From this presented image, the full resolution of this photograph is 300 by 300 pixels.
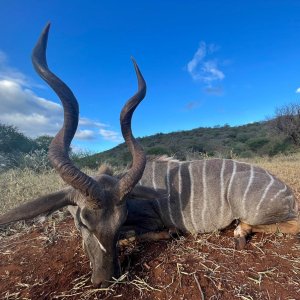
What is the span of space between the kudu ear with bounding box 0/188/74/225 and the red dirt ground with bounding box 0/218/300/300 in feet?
2.00

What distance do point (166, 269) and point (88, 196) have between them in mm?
1000

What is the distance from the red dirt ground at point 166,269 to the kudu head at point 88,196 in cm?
28

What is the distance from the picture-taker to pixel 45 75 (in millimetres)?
2996

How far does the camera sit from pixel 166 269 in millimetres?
2945

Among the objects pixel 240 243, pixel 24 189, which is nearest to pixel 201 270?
pixel 240 243

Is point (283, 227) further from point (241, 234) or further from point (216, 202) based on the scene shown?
point (216, 202)

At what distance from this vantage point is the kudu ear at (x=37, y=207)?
2.66 m

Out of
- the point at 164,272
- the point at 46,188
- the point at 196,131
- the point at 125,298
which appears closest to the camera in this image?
the point at 125,298

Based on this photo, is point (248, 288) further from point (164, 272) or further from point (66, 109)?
point (66, 109)

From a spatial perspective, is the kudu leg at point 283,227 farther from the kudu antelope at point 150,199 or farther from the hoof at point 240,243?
the hoof at point 240,243

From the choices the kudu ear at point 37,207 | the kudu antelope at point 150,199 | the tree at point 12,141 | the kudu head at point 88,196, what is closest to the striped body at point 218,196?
the kudu antelope at point 150,199

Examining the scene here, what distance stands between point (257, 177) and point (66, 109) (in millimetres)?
2262

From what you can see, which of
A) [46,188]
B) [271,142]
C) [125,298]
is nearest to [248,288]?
[125,298]

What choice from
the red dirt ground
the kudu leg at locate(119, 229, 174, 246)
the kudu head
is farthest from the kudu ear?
the kudu leg at locate(119, 229, 174, 246)
